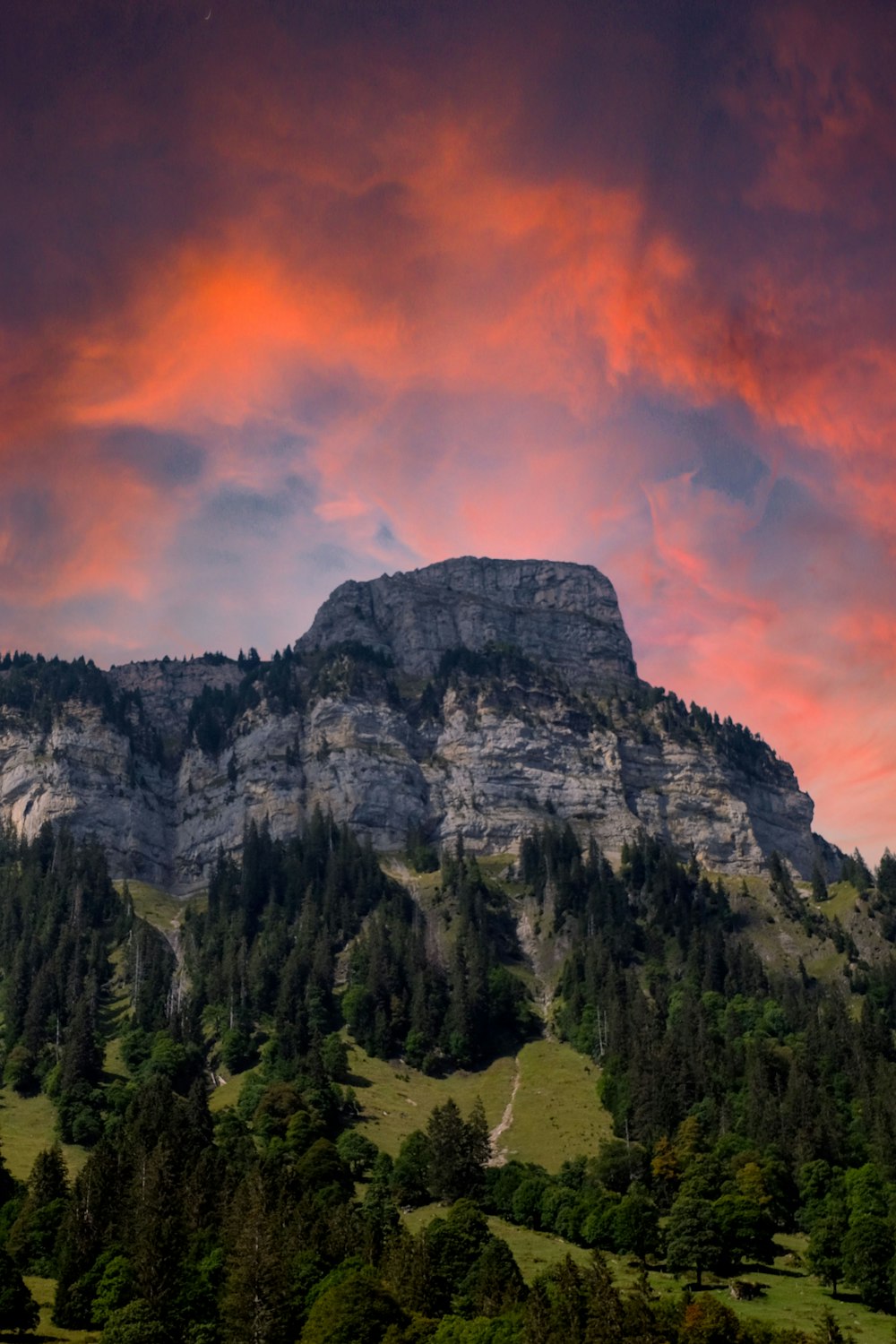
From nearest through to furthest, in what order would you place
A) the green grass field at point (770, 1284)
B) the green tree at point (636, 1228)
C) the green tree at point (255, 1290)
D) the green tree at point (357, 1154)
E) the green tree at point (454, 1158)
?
1. the green tree at point (255, 1290)
2. the green grass field at point (770, 1284)
3. the green tree at point (636, 1228)
4. the green tree at point (454, 1158)
5. the green tree at point (357, 1154)

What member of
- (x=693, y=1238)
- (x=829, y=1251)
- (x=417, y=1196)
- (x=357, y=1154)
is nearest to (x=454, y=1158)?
(x=417, y=1196)

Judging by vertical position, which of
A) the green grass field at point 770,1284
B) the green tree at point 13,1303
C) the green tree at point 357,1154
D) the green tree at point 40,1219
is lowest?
the green grass field at point 770,1284

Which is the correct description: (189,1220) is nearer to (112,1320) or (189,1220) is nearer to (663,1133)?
(112,1320)

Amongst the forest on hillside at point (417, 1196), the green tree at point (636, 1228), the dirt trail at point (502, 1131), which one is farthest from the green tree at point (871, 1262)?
the dirt trail at point (502, 1131)

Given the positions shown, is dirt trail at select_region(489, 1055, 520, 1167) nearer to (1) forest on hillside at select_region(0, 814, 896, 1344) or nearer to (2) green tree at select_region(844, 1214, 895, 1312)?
(1) forest on hillside at select_region(0, 814, 896, 1344)

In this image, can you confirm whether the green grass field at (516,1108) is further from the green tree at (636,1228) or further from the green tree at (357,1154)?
the green tree at (636,1228)

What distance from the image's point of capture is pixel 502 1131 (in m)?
176

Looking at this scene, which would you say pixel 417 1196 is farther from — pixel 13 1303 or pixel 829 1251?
pixel 13 1303

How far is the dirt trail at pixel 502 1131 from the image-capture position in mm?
162000

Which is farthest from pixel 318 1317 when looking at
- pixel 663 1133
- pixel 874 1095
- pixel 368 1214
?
pixel 874 1095

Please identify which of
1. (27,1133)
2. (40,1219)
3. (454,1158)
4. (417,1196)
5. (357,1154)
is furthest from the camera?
(27,1133)

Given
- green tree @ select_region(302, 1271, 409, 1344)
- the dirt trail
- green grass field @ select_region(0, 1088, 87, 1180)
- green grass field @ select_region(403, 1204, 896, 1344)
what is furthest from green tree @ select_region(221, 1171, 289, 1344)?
the dirt trail

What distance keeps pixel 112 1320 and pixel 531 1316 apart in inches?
1371

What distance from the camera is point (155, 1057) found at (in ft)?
609
